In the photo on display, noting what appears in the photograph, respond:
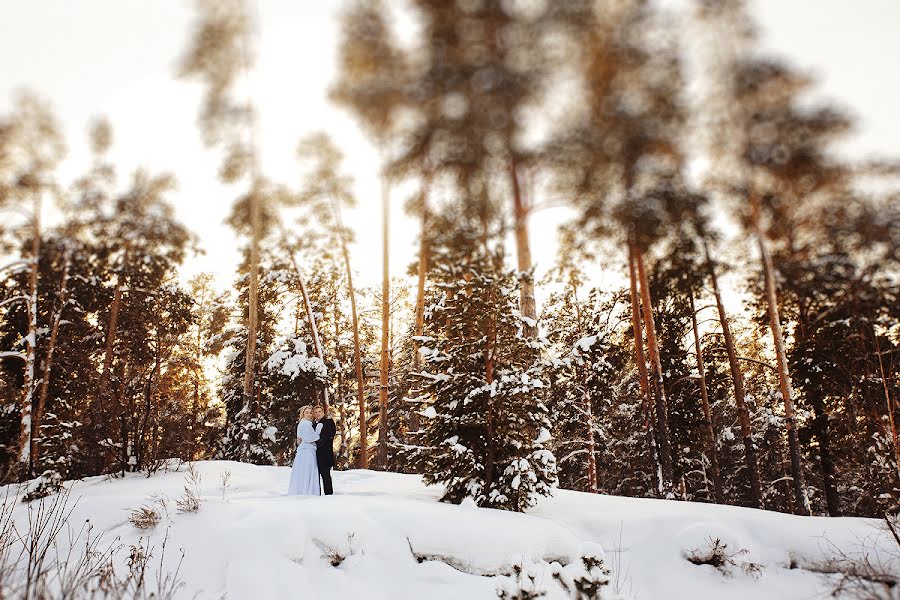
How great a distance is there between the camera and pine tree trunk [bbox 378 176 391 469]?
43.6ft

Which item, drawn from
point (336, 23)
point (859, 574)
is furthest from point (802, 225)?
point (336, 23)

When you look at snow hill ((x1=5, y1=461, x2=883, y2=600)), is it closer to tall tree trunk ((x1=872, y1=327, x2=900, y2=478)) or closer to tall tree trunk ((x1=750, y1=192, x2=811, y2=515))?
tall tree trunk ((x1=872, y1=327, x2=900, y2=478))

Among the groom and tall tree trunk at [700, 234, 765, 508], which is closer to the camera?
the groom

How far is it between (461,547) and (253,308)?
1133 centimetres

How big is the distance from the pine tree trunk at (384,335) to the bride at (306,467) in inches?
160

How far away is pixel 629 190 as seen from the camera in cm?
957

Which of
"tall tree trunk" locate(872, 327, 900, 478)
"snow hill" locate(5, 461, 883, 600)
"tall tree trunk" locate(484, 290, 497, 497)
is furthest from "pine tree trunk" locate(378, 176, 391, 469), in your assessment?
"tall tree trunk" locate(872, 327, 900, 478)

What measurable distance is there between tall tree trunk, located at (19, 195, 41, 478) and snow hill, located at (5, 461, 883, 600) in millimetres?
6425

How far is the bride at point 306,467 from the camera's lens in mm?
8516

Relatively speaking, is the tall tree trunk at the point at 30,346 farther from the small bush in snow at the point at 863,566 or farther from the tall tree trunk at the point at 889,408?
the tall tree trunk at the point at 889,408

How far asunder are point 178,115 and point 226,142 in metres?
1.48

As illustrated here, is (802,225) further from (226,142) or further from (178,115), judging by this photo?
(178,115)

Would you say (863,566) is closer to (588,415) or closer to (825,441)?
(825,441)

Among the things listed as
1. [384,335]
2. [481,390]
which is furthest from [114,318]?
[481,390]
